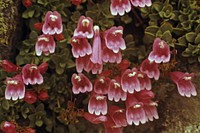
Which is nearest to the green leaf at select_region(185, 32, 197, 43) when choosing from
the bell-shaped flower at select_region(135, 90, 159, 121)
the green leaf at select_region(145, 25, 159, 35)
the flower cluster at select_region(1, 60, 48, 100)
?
the green leaf at select_region(145, 25, 159, 35)

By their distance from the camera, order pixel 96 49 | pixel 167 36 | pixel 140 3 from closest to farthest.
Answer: pixel 96 49 → pixel 140 3 → pixel 167 36

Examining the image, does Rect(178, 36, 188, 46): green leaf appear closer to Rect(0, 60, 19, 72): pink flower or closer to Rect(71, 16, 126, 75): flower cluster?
Rect(71, 16, 126, 75): flower cluster

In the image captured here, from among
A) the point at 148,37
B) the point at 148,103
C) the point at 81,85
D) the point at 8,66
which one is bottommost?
the point at 148,103

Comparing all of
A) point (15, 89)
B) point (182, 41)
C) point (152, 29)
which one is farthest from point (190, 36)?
point (15, 89)

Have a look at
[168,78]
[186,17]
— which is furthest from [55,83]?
[186,17]

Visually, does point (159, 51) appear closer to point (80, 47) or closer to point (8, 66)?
point (80, 47)
